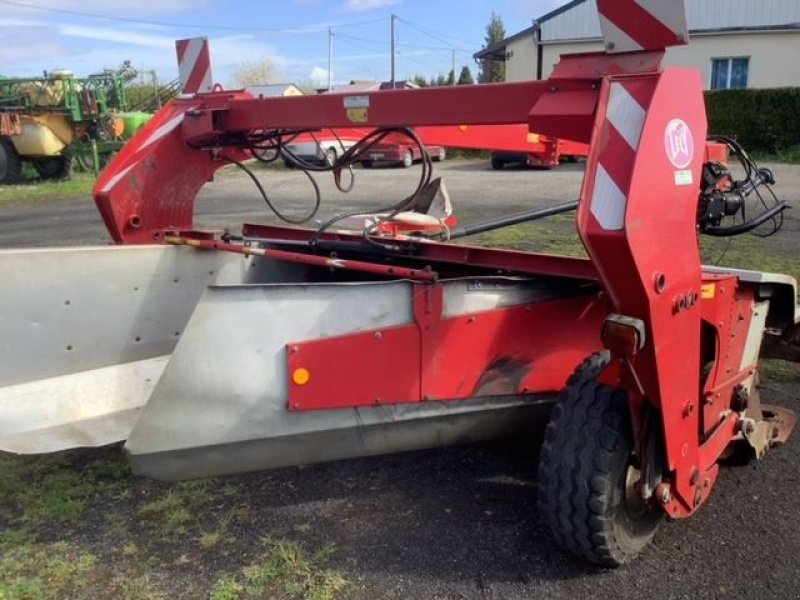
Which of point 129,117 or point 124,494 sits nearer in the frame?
point 124,494

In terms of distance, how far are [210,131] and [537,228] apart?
6927 mm

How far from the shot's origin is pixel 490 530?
2.89m

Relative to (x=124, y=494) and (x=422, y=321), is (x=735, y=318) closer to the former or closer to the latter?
(x=422, y=321)

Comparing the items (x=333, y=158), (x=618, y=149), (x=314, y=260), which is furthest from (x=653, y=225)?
(x=333, y=158)

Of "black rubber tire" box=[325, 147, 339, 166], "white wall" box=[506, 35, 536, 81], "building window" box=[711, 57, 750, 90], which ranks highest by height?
"white wall" box=[506, 35, 536, 81]

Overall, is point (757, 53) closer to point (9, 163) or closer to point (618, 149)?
point (9, 163)

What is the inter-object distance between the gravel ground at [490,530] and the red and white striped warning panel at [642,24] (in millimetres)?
1718

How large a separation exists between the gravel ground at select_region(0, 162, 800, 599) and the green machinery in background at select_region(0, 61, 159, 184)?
15373 millimetres

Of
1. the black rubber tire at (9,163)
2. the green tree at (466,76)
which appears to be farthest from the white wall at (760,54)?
the green tree at (466,76)

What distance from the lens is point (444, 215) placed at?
14.9ft

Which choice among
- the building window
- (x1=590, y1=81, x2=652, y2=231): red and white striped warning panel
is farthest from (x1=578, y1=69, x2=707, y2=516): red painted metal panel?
the building window

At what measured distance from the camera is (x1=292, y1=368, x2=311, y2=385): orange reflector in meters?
2.55

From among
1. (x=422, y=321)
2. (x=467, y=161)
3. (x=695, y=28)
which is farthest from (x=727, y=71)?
(x=422, y=321)

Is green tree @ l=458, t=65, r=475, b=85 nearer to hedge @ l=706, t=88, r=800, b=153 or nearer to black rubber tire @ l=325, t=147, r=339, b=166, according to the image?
hedge @ l=706, t=88, r=800, b=153
